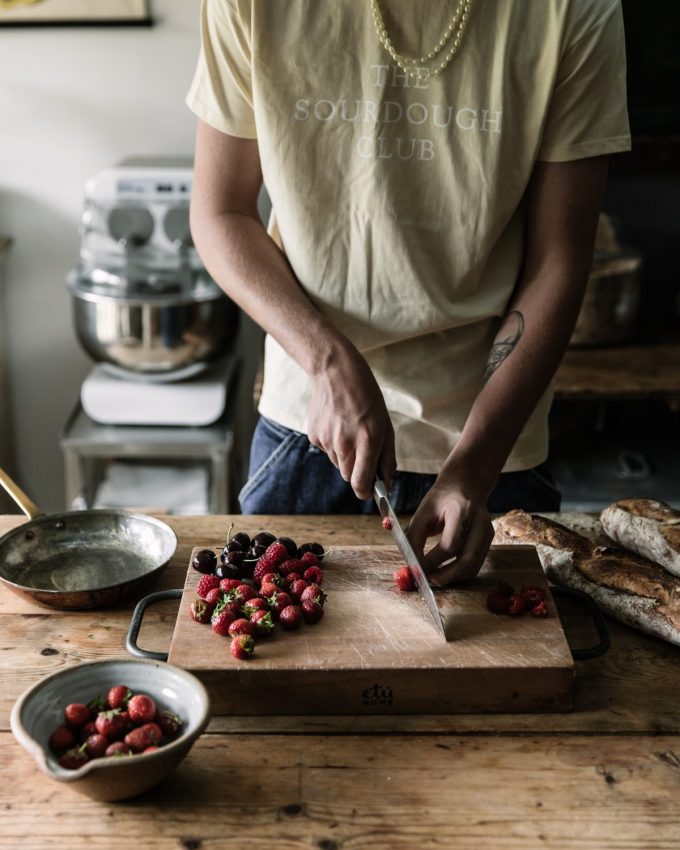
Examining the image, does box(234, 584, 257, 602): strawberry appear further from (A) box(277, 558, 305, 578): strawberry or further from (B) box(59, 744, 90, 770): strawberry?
(B) box(59, 744, 90, 770): strawberry

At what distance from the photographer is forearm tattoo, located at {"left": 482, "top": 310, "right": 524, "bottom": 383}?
152 centimetres

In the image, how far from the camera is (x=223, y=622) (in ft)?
3.72

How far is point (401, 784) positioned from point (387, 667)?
136 mm

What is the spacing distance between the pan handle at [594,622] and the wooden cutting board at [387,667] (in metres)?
0.05

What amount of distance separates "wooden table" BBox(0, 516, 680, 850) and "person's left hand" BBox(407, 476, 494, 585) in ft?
0.63

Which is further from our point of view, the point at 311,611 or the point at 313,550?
the point at 313,550

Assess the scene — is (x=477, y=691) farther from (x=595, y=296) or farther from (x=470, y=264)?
(x=595, y=296)

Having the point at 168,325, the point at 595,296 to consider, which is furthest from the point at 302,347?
the point at 595,296

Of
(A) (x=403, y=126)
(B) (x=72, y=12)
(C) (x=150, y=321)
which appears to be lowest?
(C) (x=150, y=321)

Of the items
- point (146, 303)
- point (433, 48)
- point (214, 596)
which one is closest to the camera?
point (214, 596)

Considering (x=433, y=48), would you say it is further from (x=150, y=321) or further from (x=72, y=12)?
(x=72, y=12)

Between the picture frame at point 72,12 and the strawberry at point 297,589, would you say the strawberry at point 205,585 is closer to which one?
the strawberry at point 297,589

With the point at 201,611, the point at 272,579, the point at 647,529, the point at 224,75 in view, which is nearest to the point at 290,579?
the point at 272,579

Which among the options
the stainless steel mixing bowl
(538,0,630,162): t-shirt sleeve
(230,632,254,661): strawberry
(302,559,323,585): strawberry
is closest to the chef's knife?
(302,559,323,585): strawberry
